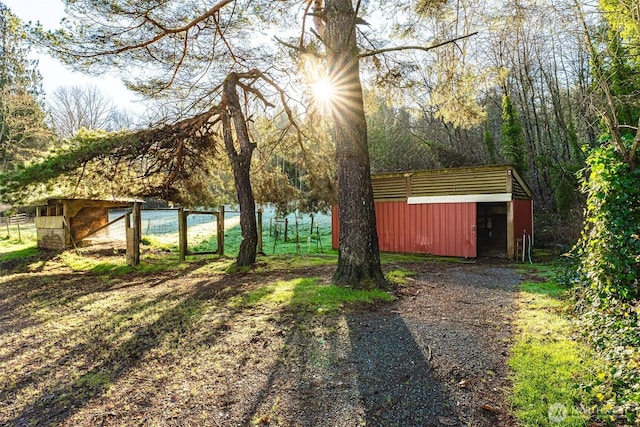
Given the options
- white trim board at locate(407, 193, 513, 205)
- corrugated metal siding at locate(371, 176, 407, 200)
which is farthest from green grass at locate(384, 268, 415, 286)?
corrugated metal siding at locate(371, 176, 407, 200)

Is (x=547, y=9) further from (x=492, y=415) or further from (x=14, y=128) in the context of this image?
(x=14, y=128)

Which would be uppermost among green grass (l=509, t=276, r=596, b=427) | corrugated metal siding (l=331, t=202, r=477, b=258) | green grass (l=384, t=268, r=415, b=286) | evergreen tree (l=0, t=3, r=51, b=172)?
evergreen tree (l=0, t=3, r=51, b=172)

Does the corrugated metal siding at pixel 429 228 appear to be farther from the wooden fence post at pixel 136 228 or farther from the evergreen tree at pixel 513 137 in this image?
the wooden fence post at pixel 136 228

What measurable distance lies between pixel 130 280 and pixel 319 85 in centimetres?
518

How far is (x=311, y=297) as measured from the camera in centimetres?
488

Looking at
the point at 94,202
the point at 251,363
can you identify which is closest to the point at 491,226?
the point at 251,363

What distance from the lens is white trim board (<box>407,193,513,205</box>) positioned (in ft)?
31.8

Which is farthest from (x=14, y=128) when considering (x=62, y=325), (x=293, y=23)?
(x=62, y=325)

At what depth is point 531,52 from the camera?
14.2 metres

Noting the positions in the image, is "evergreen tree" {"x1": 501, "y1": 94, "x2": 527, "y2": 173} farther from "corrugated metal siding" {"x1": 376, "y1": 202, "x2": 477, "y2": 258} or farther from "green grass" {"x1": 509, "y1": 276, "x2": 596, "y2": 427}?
"green grass" {"x1": 509, "y1": 276, "x2": 596, "y2": 427}

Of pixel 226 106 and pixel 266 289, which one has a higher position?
pixel 226 106

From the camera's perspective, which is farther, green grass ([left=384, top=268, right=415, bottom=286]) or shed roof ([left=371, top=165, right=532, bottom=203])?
shed roof ([left=371, top=165, right=532, bottom=203])

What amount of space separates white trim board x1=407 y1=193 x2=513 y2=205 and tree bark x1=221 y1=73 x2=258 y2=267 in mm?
5159

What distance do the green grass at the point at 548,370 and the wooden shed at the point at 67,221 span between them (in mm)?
9343
